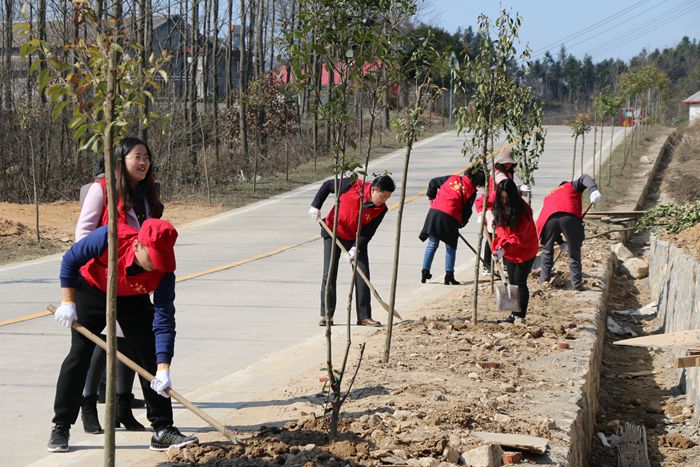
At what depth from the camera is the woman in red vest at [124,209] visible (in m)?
5.94

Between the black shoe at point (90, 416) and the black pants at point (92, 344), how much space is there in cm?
39

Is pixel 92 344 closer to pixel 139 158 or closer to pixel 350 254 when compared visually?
pixel 139 158

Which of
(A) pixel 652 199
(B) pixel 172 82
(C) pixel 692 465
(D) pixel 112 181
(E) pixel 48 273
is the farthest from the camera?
(B) pixel 172 82

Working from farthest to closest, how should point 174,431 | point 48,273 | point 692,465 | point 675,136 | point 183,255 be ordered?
point 675,136
point 183,255
point 48,273
point 692,465
point 174,431

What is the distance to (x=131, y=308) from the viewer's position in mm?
5953

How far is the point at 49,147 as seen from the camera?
2694 cm

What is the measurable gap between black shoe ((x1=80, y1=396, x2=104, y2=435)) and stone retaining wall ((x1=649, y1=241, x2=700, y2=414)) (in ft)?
16.6

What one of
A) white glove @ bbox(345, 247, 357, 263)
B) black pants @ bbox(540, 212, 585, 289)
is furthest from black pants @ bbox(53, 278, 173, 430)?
black pants @ bbox(540, 212, 585, 289)

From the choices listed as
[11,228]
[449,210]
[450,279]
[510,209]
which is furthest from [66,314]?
[11,228]

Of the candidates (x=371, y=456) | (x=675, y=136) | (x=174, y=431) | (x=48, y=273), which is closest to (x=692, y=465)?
(x=371, y=456)

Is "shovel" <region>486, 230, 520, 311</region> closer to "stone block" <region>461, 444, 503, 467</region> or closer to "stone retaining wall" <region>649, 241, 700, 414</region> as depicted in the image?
"stone retaining wall" <region>649, 241, 700, 414</region>

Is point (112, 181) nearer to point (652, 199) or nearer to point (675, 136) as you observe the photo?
point (652, 199)

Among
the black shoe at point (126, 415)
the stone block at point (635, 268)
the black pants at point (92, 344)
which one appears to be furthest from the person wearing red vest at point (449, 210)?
the black pants at point (92, 344)

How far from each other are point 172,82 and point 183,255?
75.3 feet
